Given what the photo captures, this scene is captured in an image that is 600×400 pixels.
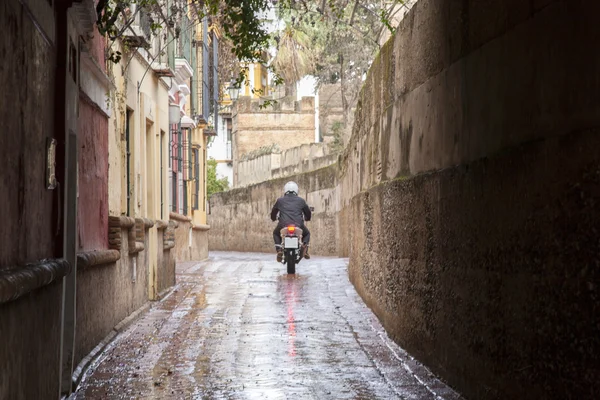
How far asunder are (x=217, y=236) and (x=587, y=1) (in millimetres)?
38423

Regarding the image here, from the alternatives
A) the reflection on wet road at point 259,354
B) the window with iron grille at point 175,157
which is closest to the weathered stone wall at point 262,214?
the window with iron grille at point 175,157

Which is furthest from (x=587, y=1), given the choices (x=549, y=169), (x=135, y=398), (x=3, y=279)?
(x=135, y=398)

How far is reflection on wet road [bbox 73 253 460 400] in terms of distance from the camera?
26.3 ft

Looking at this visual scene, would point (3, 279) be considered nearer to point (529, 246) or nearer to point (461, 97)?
point (529, 246)

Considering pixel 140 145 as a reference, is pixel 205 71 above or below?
above

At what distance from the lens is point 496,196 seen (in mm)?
6648

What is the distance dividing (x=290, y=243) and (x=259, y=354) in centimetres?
1144

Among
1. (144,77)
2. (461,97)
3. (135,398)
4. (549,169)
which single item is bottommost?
(135,398)

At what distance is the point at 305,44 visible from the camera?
44812mm

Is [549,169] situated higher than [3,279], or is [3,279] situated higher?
[549,169]

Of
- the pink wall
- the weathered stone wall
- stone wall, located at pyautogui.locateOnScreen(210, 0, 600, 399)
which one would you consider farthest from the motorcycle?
stone wall, located at pyautogui.locateOnScreen(210, 0, 600, 399)

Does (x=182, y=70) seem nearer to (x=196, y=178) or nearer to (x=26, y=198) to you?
(x=196, y=178)

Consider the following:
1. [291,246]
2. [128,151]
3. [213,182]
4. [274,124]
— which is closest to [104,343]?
[128,151]

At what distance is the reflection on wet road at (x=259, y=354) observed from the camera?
8.03 metres
